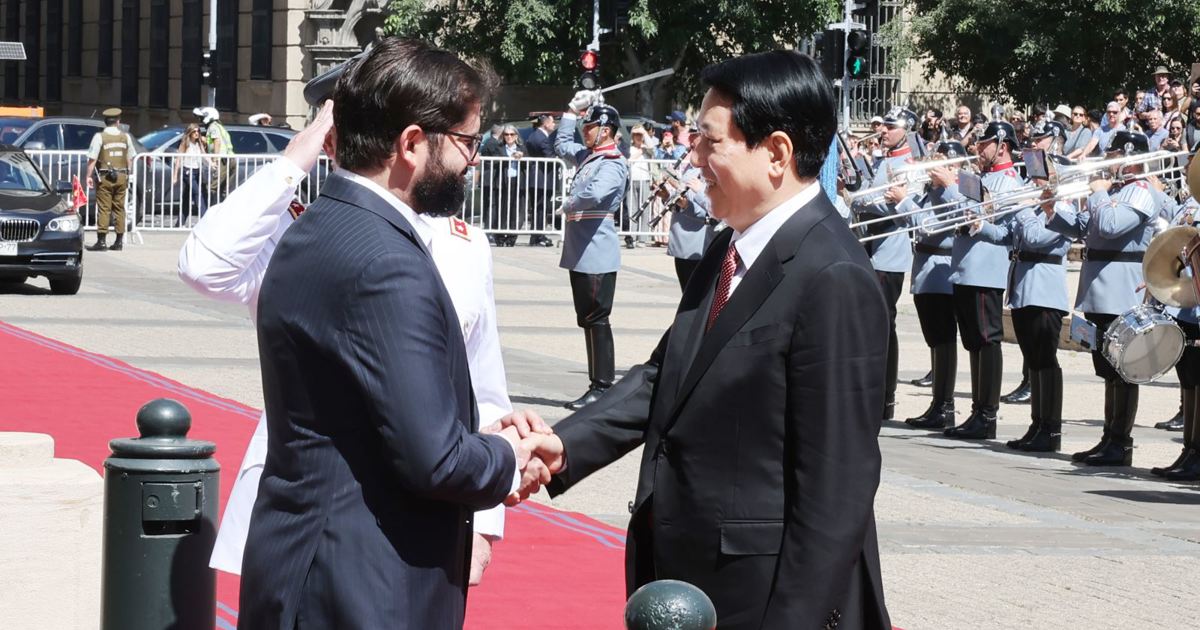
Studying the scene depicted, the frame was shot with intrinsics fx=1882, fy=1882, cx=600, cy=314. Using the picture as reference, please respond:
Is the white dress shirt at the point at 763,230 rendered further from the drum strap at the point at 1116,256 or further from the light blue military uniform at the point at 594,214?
the light blue military uniform at the point at 594,214

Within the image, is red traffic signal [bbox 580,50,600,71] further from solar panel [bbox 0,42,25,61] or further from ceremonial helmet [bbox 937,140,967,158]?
ceremonial helmet [bbox 937,140,967,158]

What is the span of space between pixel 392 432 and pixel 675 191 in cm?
982

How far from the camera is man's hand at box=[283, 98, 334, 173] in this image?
13.7 feet

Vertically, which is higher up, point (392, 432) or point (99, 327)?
point (392, 432)

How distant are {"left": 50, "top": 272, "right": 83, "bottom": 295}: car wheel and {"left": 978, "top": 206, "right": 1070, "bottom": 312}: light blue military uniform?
10.1 m

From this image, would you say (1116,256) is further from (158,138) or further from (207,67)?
(207,67)

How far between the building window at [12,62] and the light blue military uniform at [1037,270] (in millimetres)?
50447

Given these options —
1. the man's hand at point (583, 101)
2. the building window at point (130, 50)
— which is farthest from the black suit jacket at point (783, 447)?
the building window at point (130, 50)

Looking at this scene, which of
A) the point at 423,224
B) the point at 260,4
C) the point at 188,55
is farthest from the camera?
the point at 188,55

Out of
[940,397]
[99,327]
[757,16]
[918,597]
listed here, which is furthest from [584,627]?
[757,16]

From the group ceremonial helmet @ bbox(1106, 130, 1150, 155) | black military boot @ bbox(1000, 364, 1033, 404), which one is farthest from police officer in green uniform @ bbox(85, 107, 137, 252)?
ceremonial helmet @ bbox(1106, 130, 1150, 155)

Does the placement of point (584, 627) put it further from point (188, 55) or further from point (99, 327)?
point (188, 55)

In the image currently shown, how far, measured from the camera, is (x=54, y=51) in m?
55.2

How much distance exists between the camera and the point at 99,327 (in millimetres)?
15203
